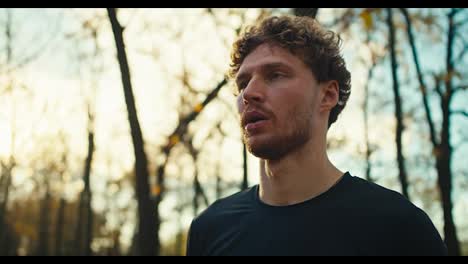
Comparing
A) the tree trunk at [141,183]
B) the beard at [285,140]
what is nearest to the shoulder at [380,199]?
the beard at [285,140]

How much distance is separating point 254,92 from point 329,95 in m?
0.52

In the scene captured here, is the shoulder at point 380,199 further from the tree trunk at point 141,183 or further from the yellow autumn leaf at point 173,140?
the yellow autumn leaf at point 173,140

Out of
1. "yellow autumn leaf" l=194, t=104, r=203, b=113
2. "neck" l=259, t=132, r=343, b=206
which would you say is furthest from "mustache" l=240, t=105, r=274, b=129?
"yellow autumn leaf" l=194, t=104, r=203, b=113

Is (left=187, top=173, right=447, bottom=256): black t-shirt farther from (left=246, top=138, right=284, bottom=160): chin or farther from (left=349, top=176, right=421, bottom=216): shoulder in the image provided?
(left=246, top=138, right=284, bottom=160): chin

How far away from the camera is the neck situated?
2459mm

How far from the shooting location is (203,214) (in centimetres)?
296

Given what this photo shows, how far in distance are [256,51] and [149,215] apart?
3.12m

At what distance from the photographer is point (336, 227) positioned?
2238 mm

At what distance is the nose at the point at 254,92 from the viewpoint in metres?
2.57

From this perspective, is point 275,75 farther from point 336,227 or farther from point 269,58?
point 336,227

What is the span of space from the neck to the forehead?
48 cm

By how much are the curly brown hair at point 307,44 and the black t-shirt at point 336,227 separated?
0.71 metres

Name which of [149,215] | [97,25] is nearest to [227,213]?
[149,215]
